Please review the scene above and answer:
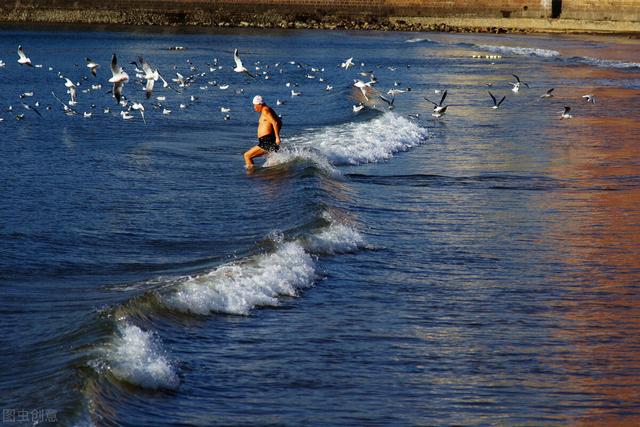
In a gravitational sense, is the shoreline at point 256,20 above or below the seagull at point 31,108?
below

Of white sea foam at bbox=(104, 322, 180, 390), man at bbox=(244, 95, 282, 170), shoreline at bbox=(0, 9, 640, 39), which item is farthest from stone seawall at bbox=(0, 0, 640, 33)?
white sea foam at bbox=(104, 322, 180, 390)

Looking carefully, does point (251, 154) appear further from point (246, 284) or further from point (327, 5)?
point (327, 5)

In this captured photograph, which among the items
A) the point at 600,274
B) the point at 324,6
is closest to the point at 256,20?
the point at 324,6

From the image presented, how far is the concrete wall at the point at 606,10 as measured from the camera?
273ft

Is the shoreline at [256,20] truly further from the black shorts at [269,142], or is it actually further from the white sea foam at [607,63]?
the black shorts at [269,142]

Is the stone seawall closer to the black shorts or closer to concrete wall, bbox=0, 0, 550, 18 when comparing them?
concrete wall, bbox=0, 0, 550, 18

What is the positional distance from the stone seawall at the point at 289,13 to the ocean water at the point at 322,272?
62465 millimetres

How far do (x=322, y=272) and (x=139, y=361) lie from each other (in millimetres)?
3586

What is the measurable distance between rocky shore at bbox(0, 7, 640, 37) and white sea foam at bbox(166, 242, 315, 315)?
257 feet

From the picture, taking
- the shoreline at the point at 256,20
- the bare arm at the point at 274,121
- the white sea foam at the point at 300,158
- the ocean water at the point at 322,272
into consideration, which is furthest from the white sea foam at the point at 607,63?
the shoreline at the point at 256,20

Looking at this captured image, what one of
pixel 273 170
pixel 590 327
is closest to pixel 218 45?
pixel 273 170

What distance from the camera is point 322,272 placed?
1162 centimetres

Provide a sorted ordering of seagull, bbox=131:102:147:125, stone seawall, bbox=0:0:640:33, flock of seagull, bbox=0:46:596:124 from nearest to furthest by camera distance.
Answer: flock of seagull, bbox=0:46:596:124 < seagull, bbox=131:102:147:125 < stone seawall, bbox=0:0:640:33

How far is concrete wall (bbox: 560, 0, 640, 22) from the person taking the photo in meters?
83.1
